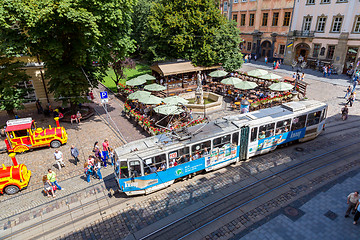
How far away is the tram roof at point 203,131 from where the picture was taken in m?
12.8

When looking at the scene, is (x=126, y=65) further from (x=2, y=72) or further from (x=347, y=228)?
(x=347, y=228)

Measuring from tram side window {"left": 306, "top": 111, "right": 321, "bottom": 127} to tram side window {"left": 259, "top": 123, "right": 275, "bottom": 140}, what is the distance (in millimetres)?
3604

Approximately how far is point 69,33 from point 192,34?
16710 mm

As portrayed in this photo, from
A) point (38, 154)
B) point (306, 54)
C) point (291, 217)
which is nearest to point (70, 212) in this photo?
point (38, 154)

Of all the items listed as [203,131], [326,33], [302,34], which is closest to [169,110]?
[203,131]

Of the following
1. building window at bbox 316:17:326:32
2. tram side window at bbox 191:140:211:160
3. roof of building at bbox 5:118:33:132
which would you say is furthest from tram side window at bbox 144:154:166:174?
building window at bbox 316:17:326:32

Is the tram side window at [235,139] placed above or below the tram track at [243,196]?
above

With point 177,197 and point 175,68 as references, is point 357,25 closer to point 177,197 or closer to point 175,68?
point 175,68

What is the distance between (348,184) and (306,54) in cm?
3716

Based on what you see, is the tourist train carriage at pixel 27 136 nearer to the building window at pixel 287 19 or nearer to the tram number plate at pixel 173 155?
the tram number plate at pixel 173 155

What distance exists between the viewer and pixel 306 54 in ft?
145

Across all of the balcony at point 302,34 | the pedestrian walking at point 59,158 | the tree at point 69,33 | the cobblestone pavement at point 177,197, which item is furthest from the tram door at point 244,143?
the balcony at point 302,34

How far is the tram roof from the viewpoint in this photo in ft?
42.1

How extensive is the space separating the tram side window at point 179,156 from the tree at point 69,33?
1126 cm
